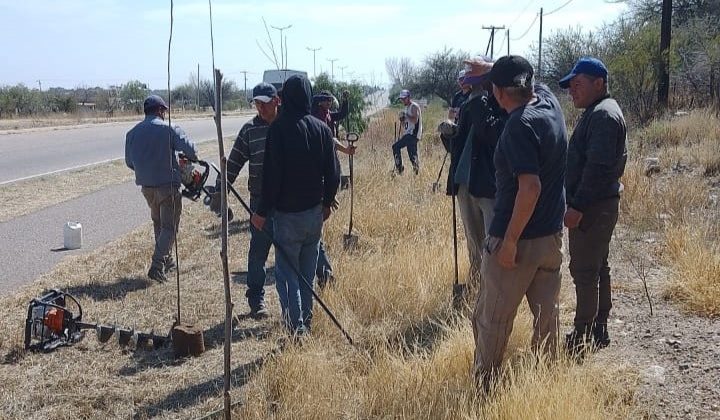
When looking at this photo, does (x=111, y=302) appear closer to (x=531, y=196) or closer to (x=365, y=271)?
(x=365, y=271)

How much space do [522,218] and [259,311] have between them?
283cm

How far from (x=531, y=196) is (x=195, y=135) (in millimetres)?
25817

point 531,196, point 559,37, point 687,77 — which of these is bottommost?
point 531,196

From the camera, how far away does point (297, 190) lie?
4.66 meters

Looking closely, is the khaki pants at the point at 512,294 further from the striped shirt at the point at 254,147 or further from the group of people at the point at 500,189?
the striped shirt at the point at 254,147

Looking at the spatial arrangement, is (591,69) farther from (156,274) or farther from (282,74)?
(156,274)

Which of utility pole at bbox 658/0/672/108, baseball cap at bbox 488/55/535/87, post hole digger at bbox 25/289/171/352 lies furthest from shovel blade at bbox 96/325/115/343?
utility pole at bbox 658/0/672/108

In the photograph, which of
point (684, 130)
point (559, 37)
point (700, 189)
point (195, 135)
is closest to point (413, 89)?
point (559, 37)

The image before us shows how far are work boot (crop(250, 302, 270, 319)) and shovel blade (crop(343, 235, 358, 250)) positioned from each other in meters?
1.80

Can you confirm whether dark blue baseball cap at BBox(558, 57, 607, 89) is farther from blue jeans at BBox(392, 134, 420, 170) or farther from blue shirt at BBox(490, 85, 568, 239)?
blue jeans at BBox(392, 134, 420, 170)

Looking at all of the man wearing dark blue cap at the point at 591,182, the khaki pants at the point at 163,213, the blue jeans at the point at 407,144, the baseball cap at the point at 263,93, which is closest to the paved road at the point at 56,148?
the blue jeans at the point at 407,144

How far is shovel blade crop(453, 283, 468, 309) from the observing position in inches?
208

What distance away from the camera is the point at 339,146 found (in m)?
7.39

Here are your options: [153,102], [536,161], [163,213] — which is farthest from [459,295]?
[153,102]
